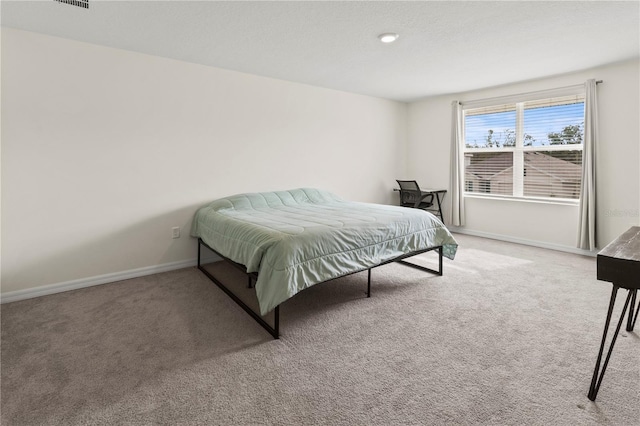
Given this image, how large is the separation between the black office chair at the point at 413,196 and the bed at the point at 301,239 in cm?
170

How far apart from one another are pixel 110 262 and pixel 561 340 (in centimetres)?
374

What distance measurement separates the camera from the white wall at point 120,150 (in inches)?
109

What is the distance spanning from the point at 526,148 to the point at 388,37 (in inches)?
116

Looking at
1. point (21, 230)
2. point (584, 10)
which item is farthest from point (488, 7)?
point (21, 230)

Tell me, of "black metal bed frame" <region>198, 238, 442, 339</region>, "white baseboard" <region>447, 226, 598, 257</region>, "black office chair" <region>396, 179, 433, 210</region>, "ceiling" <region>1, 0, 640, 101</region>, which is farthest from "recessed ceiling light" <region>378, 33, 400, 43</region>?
"white baseboard" <region>447, 226, 598, 257</region>

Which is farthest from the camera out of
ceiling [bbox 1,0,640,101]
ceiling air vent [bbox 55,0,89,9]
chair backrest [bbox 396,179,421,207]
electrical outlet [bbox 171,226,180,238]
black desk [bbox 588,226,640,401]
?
chair backrest [bbox 396,179,421,207]

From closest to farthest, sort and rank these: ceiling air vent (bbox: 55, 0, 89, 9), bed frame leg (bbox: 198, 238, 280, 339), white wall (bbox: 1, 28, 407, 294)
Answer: bed frame leg (bbox: 198, 238, 280, 339) < ceiling air vent (bbox: 55, 0, 89, 9) < white wall (bbox: 1, 28, 407, 294)

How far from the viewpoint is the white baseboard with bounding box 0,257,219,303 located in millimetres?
2791

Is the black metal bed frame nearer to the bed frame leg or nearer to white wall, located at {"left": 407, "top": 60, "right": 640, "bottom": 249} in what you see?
the bed frame leg

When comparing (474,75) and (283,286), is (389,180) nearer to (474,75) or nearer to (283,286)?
(474,75)

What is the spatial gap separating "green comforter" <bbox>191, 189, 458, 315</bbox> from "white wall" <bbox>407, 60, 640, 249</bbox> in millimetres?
2015

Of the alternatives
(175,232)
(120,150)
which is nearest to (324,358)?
(175,232)

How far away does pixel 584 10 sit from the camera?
8.03 feet

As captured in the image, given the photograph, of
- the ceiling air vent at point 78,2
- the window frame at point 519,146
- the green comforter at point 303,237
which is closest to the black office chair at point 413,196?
the window frame at point 519,146
